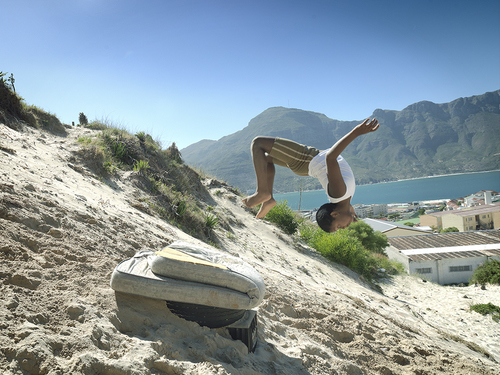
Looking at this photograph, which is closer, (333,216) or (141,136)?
(333,216)

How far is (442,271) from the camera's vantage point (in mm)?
21594

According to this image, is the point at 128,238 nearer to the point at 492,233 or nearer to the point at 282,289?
the point at 282,289

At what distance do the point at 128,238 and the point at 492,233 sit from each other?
35125 mm

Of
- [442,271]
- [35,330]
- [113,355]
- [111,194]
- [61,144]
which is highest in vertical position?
[61,144]

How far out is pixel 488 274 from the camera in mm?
18391

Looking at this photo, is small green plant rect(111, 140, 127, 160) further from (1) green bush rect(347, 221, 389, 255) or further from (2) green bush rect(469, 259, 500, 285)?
(2) green bush rect(469, 259, 500, 285)

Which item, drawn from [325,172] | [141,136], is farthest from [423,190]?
[325,172]

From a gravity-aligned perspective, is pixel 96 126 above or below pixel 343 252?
above

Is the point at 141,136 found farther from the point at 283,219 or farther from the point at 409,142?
the point at 409,142

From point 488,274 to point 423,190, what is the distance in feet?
522

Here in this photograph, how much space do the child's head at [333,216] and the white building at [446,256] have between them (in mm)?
22097

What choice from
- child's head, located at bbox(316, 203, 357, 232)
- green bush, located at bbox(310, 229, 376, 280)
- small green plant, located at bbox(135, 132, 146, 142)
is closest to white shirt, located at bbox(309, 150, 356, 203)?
child's head, located at bbox(316, 203, 357, 232)

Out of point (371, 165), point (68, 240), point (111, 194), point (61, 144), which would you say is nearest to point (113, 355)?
point (68, 240)

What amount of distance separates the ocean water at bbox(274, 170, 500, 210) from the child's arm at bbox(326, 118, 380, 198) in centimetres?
10726
